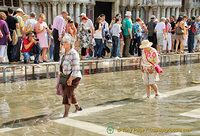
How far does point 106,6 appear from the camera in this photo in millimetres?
27422

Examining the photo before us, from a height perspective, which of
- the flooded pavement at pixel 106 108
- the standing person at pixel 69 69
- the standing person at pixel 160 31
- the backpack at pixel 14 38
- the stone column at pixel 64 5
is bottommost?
the flooded pavement at pixel 106 108

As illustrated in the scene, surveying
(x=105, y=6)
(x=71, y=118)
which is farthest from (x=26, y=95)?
(x=105, y=6)

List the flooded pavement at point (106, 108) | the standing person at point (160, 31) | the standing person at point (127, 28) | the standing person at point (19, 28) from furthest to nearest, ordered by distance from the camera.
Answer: the standing person at point (160, 31) → the standing person at point (127, 28) → the standing person at point (19, 28) → the flooded pavement at point (106, 108)

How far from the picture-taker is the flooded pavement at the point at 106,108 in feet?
17.9

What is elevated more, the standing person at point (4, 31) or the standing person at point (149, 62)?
the standing person at point (4, 31)

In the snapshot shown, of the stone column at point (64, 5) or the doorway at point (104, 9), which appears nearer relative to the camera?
the stone column at point (64, 5)

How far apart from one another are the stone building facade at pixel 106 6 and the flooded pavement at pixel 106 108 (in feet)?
41.8

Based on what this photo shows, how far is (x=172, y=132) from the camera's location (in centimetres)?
527

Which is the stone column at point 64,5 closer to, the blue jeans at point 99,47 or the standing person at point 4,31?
the blue jeans at point 99,47

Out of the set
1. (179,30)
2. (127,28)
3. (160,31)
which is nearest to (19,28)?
(127,28)

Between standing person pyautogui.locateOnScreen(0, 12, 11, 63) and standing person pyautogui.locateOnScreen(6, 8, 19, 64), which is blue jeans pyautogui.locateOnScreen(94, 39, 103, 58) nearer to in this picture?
standing person pyautogui.locateOnScreen(6, 8, 19, 64)

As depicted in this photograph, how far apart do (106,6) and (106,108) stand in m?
21.5

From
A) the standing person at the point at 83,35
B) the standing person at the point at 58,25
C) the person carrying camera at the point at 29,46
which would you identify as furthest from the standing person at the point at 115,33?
the person carrying camera at the point at 29,46

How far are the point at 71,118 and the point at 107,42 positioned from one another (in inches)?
315
